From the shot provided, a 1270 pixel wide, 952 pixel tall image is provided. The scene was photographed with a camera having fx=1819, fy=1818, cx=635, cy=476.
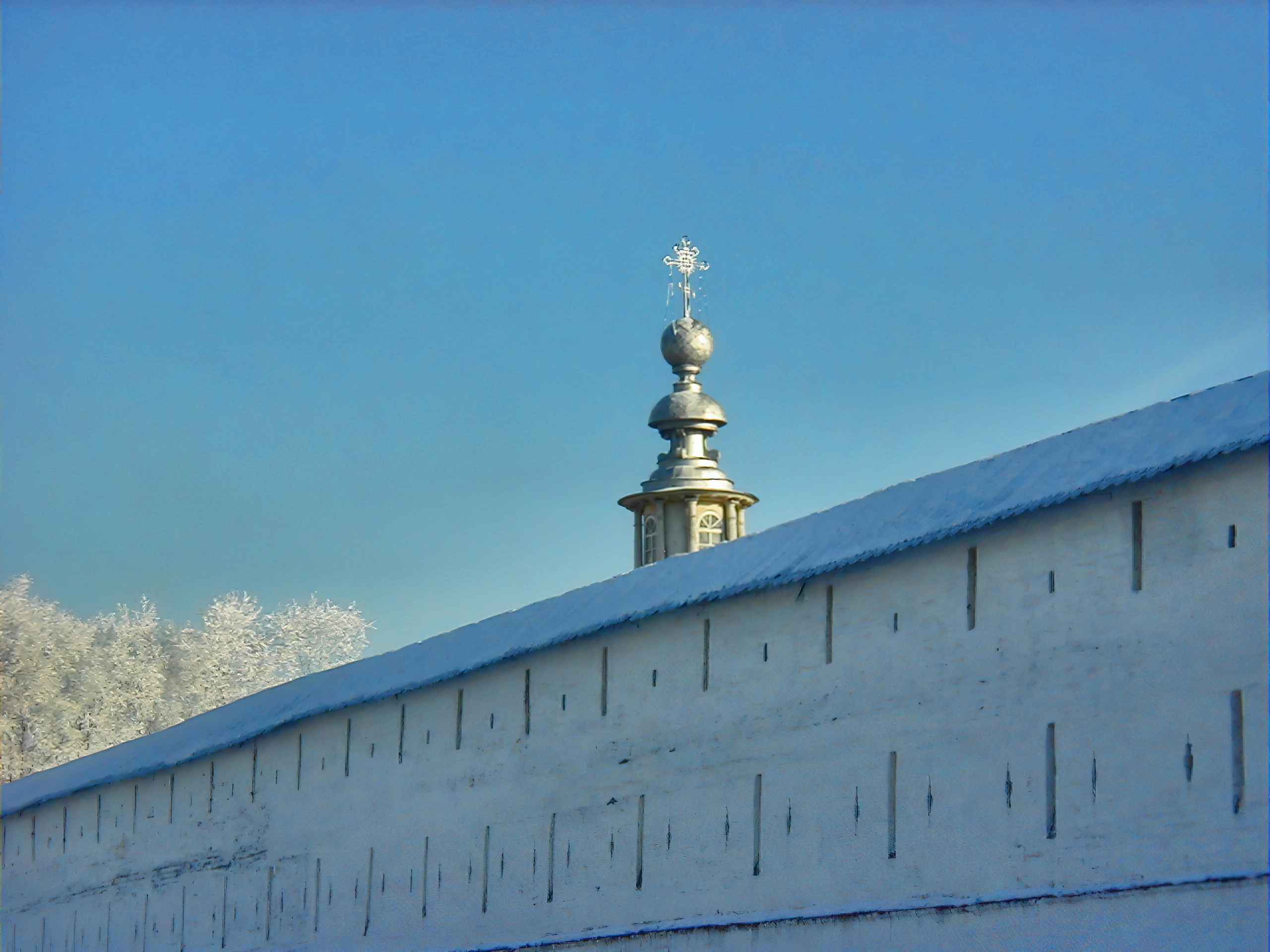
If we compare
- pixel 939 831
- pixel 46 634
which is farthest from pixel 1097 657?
pixel 46 634

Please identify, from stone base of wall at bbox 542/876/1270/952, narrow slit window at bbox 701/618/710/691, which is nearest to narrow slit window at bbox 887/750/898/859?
stone base of wall at bbox 542/876/1270/952

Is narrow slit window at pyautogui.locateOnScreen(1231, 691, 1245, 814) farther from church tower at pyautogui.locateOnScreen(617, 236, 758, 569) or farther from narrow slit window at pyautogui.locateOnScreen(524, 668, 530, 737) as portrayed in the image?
church tower at pyautogui.locateOnScreen(617, 236, 758, 569)

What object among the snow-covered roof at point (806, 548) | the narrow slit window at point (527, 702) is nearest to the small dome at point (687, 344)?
the snow-covered roof at point (806, 548)

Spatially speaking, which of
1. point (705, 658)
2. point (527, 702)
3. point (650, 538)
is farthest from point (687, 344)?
point (705, 658)

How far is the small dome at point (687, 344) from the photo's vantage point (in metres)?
21.3

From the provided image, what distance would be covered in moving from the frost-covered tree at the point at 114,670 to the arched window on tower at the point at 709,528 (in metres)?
12.0

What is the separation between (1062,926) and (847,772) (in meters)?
1.43

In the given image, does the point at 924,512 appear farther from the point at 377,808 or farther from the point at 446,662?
the point at 377,808

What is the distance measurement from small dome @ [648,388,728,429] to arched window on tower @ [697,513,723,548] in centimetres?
109

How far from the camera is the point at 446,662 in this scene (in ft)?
36.0

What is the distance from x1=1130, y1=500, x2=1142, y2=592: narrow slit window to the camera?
22.8 ft

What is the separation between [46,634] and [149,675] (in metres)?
1.91

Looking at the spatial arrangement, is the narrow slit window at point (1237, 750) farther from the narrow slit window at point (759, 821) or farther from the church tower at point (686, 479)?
the church tower at point (686, 479)

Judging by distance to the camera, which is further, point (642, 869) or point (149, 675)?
point (149, 675)
